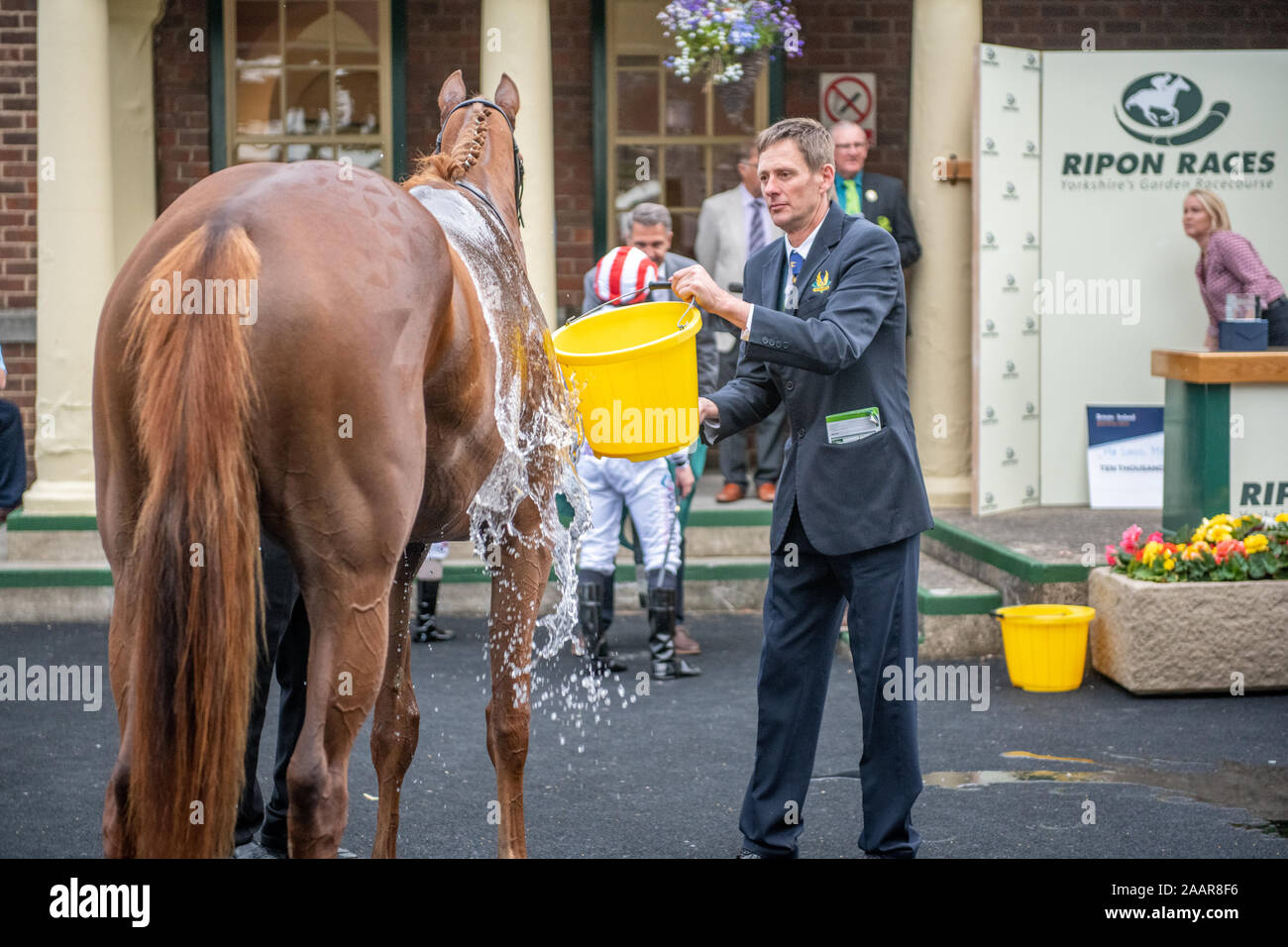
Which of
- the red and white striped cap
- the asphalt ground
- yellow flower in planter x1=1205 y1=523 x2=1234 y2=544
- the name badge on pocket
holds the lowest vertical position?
the asphalt ground

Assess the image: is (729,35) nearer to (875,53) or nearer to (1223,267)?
(875,53)

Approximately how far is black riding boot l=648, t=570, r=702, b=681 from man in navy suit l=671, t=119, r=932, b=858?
9.56ft

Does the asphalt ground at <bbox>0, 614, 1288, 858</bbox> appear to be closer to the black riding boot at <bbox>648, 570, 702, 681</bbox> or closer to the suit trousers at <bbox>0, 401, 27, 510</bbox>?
the black riding boot at <bbox>648, 570, 702, 681</bbox>

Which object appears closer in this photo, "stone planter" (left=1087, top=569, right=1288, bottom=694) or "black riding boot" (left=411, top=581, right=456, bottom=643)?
"stone planter" (left=1087, top=569, right=1288, bottom=694)

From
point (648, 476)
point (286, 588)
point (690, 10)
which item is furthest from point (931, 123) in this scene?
point (286, 588)

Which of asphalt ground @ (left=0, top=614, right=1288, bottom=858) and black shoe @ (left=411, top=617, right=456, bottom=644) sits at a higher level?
black shoe @ (left=411, top=617, right=456, bottom=644)

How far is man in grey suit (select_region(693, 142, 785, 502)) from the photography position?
974cm

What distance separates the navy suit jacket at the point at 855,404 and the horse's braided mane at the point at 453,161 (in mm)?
1042

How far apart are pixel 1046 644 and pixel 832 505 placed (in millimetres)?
3229

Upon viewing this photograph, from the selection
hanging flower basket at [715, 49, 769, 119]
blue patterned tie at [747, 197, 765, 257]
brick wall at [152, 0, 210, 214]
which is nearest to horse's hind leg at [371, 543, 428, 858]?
blue patterned tie at [747, 197, 765, 257]

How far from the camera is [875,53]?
37.2ft

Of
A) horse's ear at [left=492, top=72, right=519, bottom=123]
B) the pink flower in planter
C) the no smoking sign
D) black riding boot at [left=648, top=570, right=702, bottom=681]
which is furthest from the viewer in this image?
the no smoking sign

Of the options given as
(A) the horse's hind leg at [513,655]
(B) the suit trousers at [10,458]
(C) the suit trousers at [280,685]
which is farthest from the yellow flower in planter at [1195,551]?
(B) the suit trousers at [10,458]

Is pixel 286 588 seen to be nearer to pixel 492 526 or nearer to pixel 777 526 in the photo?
pixel 492 526
